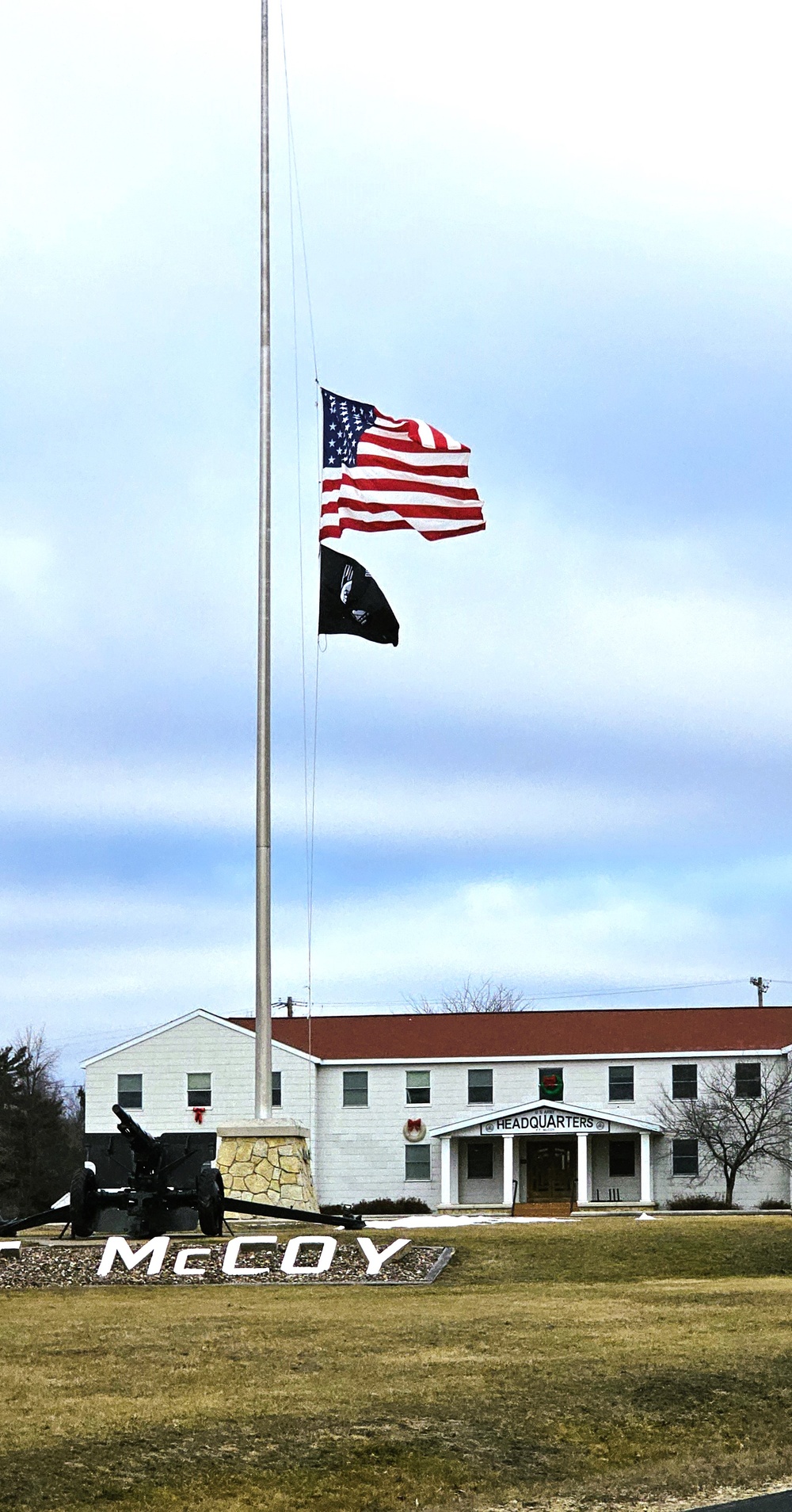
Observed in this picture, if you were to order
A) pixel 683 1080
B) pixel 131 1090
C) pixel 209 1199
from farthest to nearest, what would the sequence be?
pixel 131 1090 < pixel 683 1080 < pixel 209 1199

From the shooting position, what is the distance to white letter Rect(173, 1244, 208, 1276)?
57.8 feet

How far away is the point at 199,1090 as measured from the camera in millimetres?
55500

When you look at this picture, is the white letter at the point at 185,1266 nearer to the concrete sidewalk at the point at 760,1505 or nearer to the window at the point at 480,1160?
the concrete sidewalk at the point at 760,1505

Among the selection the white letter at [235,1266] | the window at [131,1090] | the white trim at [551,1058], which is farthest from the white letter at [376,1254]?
the window at [131,1090]

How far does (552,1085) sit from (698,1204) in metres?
7.04

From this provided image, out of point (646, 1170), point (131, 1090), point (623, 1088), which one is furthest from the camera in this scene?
point (131, 1090)

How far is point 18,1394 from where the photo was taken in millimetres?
10375

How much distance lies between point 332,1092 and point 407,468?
111 feet

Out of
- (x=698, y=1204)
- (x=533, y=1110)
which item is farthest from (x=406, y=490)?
(x=533, y=1110)

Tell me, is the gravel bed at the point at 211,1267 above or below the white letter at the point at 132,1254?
below

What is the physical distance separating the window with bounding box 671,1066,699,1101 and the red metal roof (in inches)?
23.8

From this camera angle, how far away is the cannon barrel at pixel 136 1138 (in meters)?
18.9

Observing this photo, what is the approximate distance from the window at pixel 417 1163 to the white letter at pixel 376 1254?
122ft

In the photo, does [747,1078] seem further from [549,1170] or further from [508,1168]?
[508,1168]
